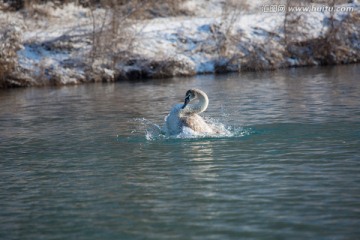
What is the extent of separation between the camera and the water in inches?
349

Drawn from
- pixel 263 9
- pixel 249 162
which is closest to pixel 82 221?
pixel 249 162

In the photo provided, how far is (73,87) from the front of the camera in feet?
109

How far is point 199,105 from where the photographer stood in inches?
597

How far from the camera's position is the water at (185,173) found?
888 cm

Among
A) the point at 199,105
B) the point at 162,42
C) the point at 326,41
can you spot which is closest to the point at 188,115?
the point at 199,105

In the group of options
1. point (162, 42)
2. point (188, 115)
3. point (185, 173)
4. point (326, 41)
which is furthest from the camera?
→ point (326, 41)

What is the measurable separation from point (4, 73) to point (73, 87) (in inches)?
143

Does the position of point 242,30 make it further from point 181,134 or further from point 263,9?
point 181,134

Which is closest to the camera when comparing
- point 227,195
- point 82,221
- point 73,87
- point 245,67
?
point 82,221

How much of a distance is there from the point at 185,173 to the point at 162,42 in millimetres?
27239

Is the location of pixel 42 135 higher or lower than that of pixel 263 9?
lower

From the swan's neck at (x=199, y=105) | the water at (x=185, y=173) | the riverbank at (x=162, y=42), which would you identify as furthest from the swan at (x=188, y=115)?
the riverbank at (x=162, y=42)

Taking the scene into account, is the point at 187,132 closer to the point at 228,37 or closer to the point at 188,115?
the point at 188,115

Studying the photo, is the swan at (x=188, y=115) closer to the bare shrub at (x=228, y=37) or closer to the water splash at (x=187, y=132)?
the water splash at (x=187, y=132)
